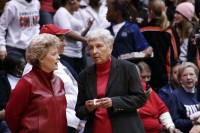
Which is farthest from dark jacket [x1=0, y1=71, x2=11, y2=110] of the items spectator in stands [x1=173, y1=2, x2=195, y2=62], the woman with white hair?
spectator in stands [x1=173, y1=2, x2=195, y2=62]

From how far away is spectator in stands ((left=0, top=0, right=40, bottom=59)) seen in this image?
8.77 metres

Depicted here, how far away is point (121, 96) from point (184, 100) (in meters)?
2.39

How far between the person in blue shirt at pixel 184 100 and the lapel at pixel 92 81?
2153mm

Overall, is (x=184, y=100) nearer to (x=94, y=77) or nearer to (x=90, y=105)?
(x=94, y=77)

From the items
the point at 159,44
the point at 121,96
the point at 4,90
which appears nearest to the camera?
the point at 121,96

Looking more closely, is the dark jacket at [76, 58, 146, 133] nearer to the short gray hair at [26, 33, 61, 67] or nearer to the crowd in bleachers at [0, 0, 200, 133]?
the crowd in bleachers at [0, 0, 200, 133]

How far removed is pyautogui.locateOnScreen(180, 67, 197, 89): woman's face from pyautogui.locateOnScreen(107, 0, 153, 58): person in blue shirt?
0.96 m

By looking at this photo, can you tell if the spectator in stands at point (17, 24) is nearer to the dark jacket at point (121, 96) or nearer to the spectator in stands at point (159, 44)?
the spectator in stands at point (159, 44)

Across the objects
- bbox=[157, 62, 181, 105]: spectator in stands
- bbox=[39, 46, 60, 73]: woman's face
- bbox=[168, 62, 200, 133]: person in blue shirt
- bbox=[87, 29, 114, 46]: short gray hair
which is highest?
bbox=[87, 29, 114, 46]: short gray hair

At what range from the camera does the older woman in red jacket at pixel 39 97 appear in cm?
550

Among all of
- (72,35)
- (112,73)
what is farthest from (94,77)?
(72,35)

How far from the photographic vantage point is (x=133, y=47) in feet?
29.7

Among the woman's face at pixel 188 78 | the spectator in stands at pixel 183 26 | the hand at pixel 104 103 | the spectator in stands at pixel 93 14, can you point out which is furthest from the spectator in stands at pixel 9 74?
the spectator in stands at pixel 183 26

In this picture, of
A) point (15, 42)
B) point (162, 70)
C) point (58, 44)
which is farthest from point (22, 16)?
point (58, 44)
